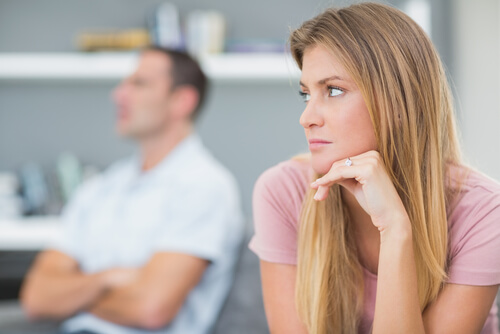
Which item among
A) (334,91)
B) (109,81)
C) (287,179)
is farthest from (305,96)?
(109,81)

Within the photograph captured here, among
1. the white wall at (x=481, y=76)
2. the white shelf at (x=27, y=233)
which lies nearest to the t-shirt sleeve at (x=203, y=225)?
the white shelf at (x=27, y=233)

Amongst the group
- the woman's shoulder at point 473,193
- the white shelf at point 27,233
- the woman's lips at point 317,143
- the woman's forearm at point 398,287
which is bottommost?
the white shelf at point 27,233

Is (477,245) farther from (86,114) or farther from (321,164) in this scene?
(86,114)

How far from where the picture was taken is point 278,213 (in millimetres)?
1071

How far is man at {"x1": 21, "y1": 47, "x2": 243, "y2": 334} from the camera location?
62.6 inches

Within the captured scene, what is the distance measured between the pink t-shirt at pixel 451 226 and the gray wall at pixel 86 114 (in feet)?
6.48

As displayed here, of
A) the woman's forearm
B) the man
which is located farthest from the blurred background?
the woman's forearm

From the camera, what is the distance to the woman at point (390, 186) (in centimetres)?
90

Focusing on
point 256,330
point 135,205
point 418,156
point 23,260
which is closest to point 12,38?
point 23,260

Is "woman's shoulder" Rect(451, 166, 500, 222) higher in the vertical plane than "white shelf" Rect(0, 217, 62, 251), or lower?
higher

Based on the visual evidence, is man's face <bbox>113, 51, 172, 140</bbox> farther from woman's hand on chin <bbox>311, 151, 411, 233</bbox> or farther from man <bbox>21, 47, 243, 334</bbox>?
woman's hand on chin <bbox>311, 151, 411, 233</bbox>

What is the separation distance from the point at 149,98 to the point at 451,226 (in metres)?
1.44

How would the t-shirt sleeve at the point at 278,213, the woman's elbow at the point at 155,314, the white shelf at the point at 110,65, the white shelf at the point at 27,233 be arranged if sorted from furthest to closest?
1. the white shelf at the point at 110,65
2. the white shelf at the point at 27,233
3. the woman's elbow at the point at 155,314
4. the t-shirt sleeve at the point at 278,213

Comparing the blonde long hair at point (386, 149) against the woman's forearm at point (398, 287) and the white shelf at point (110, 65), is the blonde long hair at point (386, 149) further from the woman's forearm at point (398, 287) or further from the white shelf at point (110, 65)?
the white shelf at point (110, 65)
